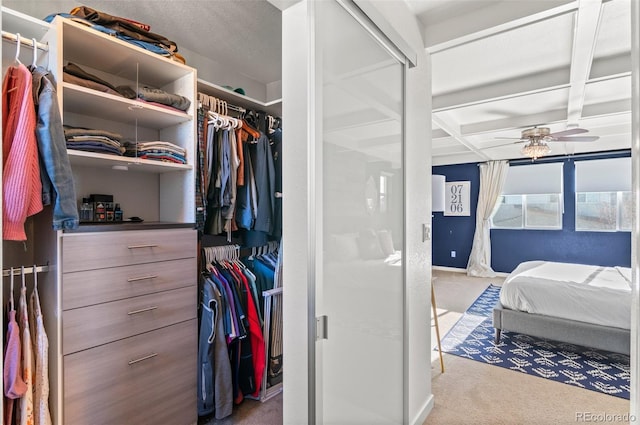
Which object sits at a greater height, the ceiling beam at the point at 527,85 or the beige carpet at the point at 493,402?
the ceiling beam at the point at 527,85

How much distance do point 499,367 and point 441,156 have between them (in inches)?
170

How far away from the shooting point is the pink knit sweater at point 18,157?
49.3 inches

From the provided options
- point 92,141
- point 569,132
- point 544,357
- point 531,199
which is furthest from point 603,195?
point 92,141

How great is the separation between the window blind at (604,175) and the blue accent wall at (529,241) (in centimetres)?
10

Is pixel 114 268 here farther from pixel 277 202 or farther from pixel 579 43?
pixel 579 43

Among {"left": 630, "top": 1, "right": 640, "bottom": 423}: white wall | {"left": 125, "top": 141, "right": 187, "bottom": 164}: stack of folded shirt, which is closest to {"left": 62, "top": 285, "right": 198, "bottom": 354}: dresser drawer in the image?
{"left": 125, "top": 141, "right": 187, "bottom": 164}: stack of folded shirt

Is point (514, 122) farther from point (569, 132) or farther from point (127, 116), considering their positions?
point (127, 116)

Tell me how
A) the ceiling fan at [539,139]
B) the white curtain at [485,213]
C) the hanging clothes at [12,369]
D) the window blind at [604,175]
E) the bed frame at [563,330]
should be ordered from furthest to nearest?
1. the white curtain at [485,213]
2. the window blind at [604,175]
3. the ceiling fan at [539,139]
4. the bed frame at [563,330]
5. the hanging clothes at [12,369]

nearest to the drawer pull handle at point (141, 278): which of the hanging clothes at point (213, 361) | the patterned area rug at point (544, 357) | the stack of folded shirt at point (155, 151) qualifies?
the hanging clothes at point (213, 361)

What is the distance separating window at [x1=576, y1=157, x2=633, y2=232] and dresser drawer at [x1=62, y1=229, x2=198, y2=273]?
263 inches

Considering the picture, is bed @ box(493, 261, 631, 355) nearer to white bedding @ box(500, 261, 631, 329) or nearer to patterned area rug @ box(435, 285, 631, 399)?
white bedding @ box(500, 261, 631, 329)

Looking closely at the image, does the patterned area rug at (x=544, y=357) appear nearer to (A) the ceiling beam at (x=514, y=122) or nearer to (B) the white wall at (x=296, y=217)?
(A) the ceiling beam at (x=514, y=122)

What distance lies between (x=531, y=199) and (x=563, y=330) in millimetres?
4021

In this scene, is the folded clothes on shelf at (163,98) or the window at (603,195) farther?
the window at (603,195)
